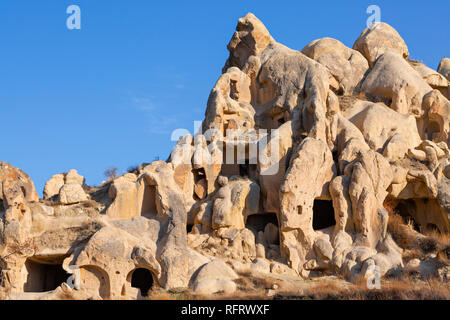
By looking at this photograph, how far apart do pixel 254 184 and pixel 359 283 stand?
5.53 meters

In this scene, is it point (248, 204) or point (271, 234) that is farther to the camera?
point (271, 234)

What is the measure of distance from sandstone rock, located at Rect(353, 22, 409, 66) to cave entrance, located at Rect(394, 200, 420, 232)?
9.22 metres

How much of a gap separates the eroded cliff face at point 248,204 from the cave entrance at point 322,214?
2.3 inches

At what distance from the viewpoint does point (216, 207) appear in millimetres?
26422

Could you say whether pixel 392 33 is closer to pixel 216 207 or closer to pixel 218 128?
pixel 218 128

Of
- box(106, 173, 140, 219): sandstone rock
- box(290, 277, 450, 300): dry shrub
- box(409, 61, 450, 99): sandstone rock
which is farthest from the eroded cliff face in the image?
box(409, 61, 450, 99): sandstone rock

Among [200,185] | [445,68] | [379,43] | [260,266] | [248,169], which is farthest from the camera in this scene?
[445,68]

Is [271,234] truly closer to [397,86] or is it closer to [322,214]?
[322,214]

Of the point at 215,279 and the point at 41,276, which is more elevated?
the point at 41,276

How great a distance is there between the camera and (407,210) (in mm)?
28438

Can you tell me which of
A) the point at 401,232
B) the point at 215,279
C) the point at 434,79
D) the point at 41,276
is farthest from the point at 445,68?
the point at 41,276

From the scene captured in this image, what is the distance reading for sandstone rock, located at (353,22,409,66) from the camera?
35844 millimetres

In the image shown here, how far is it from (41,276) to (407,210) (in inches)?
529
